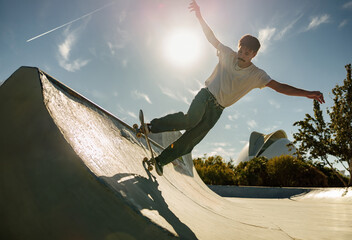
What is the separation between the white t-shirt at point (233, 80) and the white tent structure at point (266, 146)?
107ft

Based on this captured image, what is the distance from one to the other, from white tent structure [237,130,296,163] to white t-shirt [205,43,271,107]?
3275 centimetres

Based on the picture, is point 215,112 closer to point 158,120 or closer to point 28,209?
point 158,120

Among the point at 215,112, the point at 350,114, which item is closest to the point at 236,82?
the point at 215,112

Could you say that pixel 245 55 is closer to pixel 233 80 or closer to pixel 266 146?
pixel 233 80

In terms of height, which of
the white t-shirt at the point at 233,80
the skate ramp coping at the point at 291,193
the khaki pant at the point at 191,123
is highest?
the white t-shirt at the point at 233,80

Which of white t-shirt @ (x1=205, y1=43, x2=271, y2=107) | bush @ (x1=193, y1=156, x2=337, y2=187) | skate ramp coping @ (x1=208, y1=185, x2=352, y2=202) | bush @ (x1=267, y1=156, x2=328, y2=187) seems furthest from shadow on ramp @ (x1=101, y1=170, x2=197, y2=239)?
bush @ (x1=267, y1=156, x2=328, y2=187)

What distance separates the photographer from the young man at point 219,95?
2.47 metres

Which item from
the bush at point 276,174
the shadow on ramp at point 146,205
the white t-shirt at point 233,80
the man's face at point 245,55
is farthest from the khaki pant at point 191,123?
the bush at point 276,174

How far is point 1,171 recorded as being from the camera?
1201 mm

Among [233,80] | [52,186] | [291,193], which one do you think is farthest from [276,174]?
[52,186]

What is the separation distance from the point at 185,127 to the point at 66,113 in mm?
1353

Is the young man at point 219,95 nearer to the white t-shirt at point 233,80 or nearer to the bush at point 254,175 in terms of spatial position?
the white t-shirt at point 233,80

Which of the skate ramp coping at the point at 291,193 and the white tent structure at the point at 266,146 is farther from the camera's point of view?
the white tent structure at the point at 266,146

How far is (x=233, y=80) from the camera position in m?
2.60
